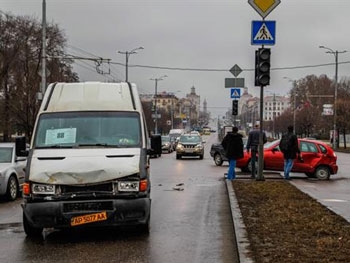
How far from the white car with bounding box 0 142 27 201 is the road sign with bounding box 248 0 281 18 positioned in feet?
25.4

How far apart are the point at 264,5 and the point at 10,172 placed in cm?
824

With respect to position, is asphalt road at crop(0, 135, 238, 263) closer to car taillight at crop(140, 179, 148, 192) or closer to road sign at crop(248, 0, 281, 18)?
car taillight at crop(140, 179, 148, 192)

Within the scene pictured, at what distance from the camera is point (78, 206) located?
807cm

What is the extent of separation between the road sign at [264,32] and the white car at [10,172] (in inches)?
292

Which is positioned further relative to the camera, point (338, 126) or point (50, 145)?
point (338, 126)

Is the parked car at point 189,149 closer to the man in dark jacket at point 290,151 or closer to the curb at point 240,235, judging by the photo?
the man in dark jacket at point 290,151

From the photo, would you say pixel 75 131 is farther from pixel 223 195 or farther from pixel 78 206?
pixel 223 195

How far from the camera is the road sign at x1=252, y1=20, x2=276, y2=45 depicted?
52.6 feet

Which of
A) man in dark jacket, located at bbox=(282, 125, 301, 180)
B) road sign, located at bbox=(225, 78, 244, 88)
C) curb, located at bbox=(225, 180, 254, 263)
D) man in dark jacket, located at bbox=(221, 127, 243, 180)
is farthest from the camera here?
road sign, located at bbox=(225, 78, 244, 88)

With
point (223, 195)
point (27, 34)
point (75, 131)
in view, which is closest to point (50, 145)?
point (75, 131)

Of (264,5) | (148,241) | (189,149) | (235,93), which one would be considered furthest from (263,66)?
(189,149)

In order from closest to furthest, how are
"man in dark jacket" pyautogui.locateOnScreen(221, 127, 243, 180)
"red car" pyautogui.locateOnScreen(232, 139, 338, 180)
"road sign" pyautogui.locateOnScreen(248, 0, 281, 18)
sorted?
"road sign" pyautogui.locateOnScreen(248, 0, 281, 18)
"man in dark jacket" pyautogui.locateOnScreen(221, 127, 243, 180)
"red car" pyautogui.locateOnScreen(232, 139, 338, 180)

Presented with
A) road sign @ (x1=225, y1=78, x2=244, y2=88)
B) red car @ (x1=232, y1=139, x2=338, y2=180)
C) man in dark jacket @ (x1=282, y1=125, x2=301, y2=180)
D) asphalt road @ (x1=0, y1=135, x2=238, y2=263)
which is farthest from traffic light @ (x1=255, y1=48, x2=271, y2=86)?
road sign @ (x1=225, y1=78, x2=244, y2=88)

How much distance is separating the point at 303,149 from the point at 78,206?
13618mm
